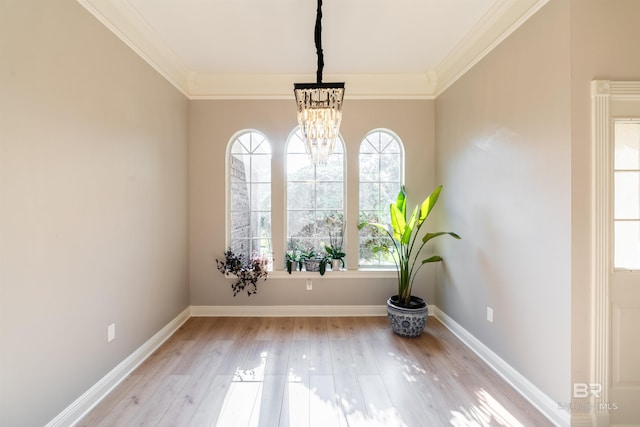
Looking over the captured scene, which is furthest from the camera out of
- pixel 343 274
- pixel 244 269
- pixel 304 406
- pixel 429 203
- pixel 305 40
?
pixel 343 274

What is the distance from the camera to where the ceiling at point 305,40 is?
201 cm

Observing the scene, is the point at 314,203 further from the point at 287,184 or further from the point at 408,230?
the point at 408,230

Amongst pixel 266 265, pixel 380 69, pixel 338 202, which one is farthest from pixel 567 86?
pixel 266 265

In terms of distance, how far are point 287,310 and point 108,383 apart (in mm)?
1734

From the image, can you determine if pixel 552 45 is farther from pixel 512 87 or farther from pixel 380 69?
pixel 380 69

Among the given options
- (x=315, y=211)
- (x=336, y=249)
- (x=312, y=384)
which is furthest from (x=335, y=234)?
(x=312, y=384)

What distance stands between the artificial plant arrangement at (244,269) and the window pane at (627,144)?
3.12 meters

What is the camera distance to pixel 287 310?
125 inches

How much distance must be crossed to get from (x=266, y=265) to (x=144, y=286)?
127 centimetres

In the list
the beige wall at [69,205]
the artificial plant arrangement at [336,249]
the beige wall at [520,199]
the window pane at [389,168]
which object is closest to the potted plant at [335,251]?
the artificial plant arrangement at [336,249]

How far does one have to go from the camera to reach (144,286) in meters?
2.33

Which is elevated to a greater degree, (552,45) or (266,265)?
(552,45)

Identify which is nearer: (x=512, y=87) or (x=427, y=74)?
(x=512, y=87)
